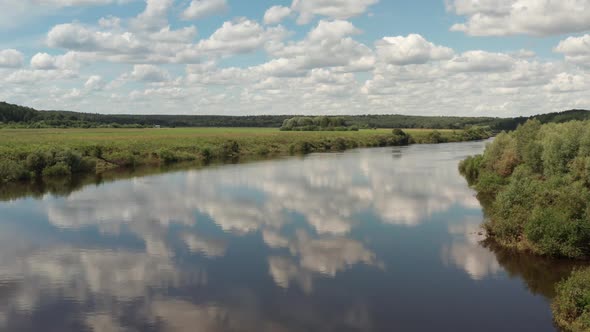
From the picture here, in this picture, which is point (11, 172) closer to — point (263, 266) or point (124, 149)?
point (124, 149)

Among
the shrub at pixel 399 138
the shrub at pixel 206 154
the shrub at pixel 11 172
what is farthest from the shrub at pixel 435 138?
the shrub at pixel 11 172

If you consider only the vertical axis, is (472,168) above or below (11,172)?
above

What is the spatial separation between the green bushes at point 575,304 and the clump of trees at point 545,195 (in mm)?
4739

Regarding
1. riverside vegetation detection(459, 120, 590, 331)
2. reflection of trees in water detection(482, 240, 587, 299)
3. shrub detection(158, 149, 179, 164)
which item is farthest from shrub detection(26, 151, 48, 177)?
reflection of trees in water detection(482, 240, 587, 299)

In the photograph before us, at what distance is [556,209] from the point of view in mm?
21094

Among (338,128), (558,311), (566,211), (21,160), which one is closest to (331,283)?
(558,311)

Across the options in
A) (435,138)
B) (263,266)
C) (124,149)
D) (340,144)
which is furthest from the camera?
(435,138)

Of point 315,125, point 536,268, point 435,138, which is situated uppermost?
point 315,125

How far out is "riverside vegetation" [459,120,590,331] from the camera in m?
15.1

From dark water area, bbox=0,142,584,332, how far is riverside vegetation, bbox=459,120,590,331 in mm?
799

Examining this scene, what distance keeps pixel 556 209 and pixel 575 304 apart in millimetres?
7426

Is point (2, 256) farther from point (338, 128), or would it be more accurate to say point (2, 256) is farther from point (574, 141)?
point (338, 128)

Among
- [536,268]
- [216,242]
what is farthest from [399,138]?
[536,268]

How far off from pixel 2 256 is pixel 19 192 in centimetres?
2019
